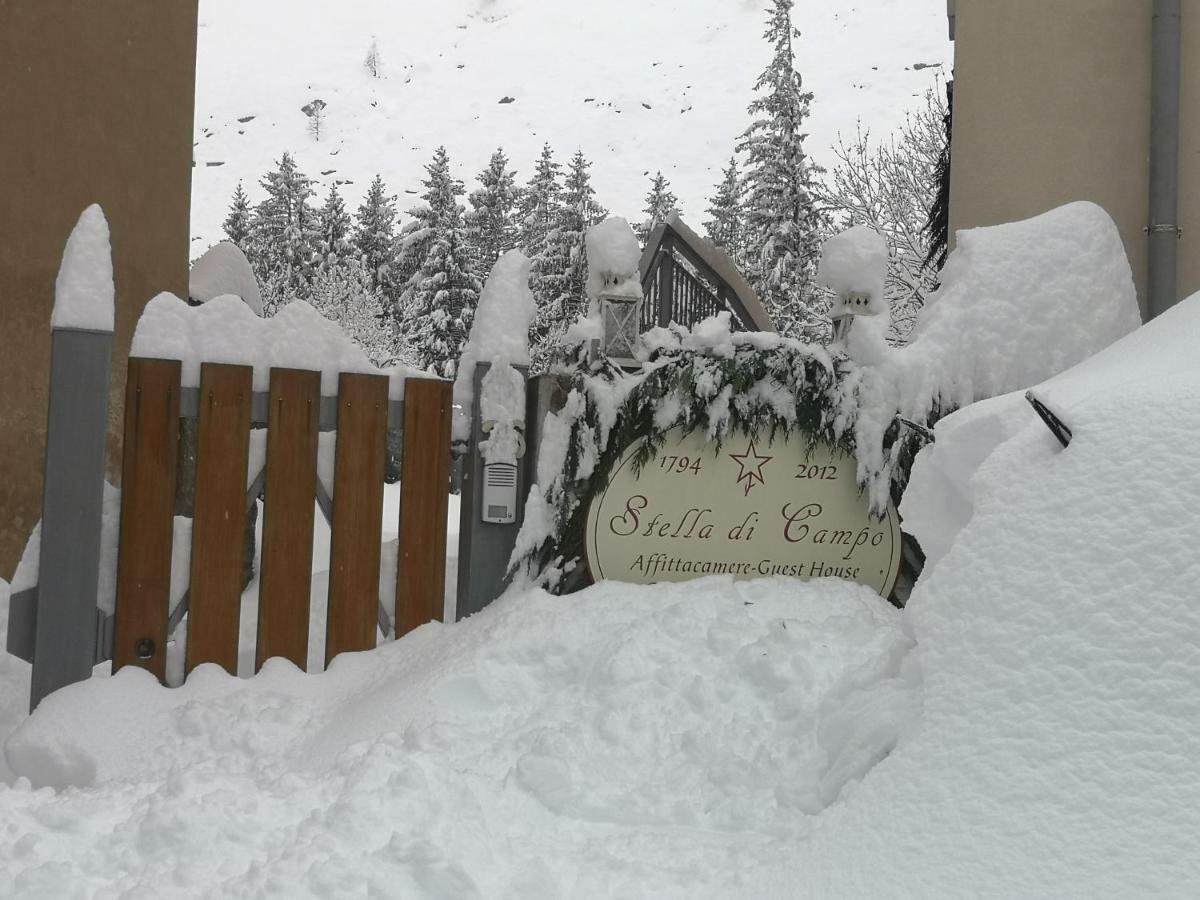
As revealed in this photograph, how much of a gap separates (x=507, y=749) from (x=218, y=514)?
154 cm

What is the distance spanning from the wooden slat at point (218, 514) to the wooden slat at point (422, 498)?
0.60 meters

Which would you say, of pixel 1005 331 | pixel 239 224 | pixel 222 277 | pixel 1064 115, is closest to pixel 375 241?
pixel 239 224

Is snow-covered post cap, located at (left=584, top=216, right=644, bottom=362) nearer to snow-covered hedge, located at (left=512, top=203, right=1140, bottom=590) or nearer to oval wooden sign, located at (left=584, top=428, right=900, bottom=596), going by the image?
snow-covered hedge, located at (left=512, top=203, right=1140, bottom=590)

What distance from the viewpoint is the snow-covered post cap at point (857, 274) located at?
4.36m

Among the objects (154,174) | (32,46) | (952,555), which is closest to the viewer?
(952,555)

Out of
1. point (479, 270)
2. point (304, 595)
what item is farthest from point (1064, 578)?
point (479, 270)

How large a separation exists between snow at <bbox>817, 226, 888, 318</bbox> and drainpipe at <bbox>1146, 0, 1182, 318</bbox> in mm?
1406

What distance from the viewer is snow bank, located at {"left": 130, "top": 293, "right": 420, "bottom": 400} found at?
3.71m

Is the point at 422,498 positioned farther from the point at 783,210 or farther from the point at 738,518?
the point at 783,210

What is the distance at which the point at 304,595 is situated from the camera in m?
3.80

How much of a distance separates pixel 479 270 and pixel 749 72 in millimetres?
56343

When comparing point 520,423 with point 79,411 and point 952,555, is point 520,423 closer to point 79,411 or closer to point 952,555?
point 79,411

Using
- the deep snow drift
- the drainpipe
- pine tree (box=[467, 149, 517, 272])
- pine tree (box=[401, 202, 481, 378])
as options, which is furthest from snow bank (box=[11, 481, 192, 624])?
pine tree (box=[467, 149, 517, 272])

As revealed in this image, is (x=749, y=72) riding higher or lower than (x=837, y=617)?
higher
